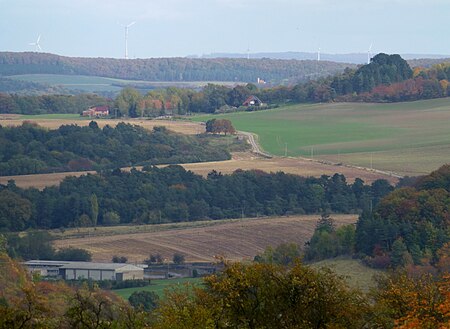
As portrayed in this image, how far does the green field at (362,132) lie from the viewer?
63469mm

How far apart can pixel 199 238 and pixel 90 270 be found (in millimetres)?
7676

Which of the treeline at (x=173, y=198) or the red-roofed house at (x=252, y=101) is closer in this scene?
the treeline at (x=173, y=198)

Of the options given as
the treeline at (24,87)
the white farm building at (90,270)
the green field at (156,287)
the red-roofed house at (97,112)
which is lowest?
the treeline at (24,87)

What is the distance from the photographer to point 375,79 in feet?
299

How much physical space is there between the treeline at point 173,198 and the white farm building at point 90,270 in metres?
10.5

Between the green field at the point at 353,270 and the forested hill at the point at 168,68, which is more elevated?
the green field at the point at 353,270

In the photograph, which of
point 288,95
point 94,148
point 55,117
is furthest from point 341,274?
point 288,95

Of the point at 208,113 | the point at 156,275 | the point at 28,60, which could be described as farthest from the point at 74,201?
the point at 28,60

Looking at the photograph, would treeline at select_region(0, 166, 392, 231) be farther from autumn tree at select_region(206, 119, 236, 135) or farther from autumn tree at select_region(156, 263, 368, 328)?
autumn tree at select_region(156, 263, 368, 328)

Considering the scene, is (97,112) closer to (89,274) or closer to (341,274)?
(89,274)

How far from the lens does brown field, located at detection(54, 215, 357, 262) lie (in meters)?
41.0

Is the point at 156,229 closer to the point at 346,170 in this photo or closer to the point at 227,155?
the point at 346,170

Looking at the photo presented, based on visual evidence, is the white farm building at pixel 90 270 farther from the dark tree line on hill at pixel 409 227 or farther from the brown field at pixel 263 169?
the brown field at pixel 263 169

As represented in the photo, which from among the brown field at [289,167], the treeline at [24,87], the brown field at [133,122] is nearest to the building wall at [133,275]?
the brown field at [289,167]
